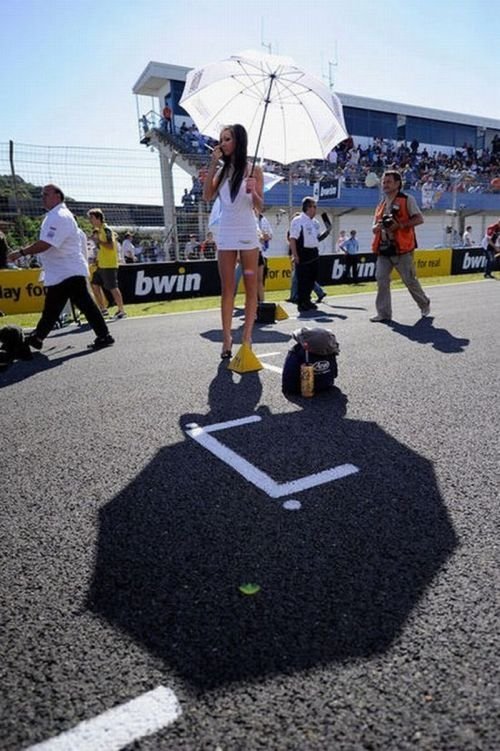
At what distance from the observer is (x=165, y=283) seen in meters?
12.0

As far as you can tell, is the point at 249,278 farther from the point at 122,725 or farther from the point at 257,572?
the point at 122,725

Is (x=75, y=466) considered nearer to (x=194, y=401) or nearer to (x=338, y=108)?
(x=194, y=401)

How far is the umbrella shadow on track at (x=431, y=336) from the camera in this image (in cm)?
542

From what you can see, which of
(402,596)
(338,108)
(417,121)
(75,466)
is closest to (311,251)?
(338,108)

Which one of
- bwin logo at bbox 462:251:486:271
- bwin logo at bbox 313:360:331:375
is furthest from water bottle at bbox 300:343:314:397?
bwin logo at bbox 462:251:486:271

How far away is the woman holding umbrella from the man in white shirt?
6.76 feet

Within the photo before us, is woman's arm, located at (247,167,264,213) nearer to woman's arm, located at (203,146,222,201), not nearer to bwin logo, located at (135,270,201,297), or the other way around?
woman's arm, located at (203,146,222,201)

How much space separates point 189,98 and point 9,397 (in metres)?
3.56

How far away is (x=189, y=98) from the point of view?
520 centimetres

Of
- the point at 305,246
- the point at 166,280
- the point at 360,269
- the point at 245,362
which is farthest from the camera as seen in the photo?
the point at 360,269

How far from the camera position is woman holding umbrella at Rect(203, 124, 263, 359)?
416cm

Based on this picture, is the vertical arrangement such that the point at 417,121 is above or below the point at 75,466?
above

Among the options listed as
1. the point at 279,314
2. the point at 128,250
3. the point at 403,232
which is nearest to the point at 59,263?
the point at 279,314

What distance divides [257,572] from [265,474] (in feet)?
2.54
